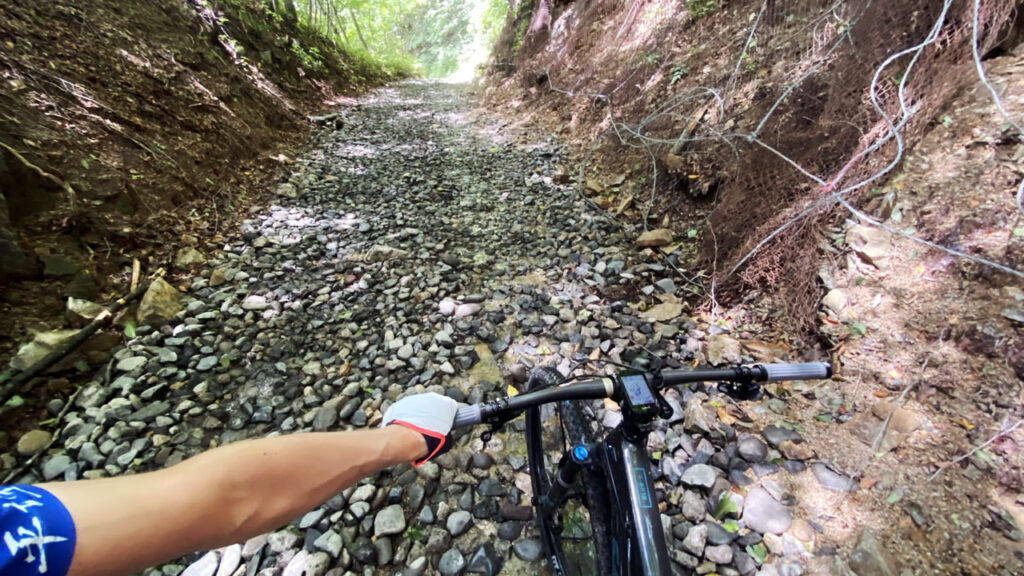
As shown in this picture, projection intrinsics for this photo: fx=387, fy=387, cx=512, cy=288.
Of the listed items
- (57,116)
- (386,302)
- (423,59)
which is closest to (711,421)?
(386,302)

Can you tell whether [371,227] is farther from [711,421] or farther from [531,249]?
[711,421]

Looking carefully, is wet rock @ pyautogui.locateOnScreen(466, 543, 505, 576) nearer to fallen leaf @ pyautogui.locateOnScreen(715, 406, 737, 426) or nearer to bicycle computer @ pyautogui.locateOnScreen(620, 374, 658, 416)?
bicycle computer @ pyautogui.locateOnScreen(620, 374, 658, 416)

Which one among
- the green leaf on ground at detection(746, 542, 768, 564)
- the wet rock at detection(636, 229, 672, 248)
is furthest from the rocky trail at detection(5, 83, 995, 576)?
the wet rock at detection(636, 229, 672, 248)

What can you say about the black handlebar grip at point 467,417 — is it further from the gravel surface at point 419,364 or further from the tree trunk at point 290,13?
the tree trunk at point 290,13

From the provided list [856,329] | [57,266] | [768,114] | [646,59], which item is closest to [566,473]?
[856,329]

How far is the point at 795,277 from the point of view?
9.04ft

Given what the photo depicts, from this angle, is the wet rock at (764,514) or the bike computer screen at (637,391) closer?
the bike computer screen at (637,391)

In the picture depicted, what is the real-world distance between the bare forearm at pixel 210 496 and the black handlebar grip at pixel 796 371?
128cm

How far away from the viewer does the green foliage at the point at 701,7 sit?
505 centimetres

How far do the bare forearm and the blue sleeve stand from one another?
2 centimetres

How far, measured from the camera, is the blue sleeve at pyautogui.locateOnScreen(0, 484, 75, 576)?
67 centimetres

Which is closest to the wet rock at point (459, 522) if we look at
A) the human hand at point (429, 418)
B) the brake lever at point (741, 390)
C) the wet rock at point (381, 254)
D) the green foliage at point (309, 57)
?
the human hand at point (429, 418)

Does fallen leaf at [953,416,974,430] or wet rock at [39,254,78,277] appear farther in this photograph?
wet rock at [39,254,78,277]

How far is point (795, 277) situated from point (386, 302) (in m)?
3.28
